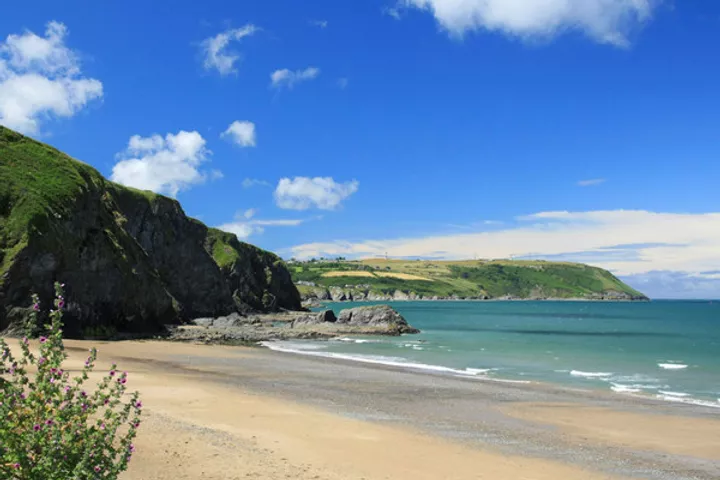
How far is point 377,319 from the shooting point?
283 feet

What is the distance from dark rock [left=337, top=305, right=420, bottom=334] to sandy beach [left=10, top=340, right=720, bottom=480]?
48545 mm

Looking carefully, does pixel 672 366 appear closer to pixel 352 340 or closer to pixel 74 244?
pixel 352 340

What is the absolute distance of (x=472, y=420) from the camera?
22.0 metres

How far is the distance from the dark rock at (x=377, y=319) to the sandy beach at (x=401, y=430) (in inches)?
1911

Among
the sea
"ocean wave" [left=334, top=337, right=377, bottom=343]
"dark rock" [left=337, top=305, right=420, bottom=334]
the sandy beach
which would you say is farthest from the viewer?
"dark rock" [left=337, top=305, right=420, bottom=334]

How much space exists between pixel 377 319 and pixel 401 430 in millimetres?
67454

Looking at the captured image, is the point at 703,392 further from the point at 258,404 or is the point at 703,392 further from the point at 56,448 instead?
the point at 56,448

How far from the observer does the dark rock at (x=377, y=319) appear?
82562mm

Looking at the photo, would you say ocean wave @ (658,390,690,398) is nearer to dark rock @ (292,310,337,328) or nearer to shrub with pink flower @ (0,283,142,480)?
shrub with pink flower @ (0,283,142,480)

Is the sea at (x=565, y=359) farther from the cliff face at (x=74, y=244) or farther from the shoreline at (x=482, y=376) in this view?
the cliff face at (x=74, y=244)

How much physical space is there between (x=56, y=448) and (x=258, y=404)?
17.1m

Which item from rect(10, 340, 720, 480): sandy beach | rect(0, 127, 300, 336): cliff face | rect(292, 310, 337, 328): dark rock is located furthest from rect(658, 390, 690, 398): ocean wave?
rect(292, 310, 337, 328): dark rock

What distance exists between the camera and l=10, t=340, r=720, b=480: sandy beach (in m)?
14.0

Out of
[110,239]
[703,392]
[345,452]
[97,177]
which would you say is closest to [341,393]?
[345,452]
